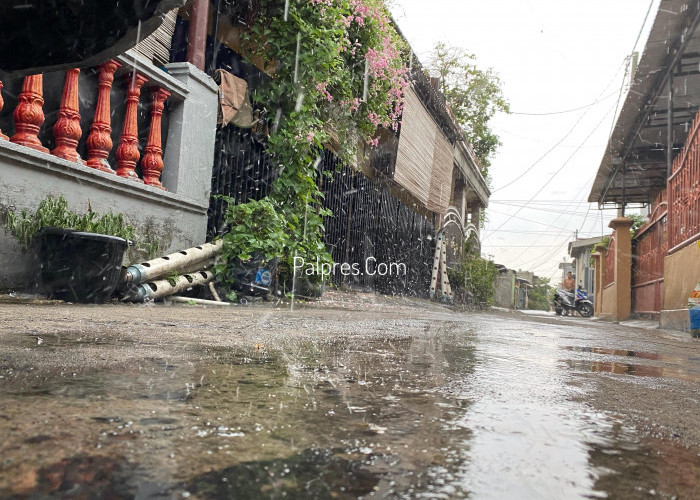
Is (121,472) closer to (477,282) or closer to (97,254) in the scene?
(97,254)

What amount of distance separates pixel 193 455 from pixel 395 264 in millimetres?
10109

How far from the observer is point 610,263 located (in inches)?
567

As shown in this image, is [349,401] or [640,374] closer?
[349,401]

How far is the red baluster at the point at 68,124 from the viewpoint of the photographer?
150 inches

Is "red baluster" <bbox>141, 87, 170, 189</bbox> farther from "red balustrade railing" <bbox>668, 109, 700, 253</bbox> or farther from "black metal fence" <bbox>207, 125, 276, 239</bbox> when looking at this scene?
"red balustrade railing" <bbox>668, 109, 700, 253</bbox>

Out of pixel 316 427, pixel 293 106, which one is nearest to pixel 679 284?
pixel 293 106

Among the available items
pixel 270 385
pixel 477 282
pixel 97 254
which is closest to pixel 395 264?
pixel 477 282

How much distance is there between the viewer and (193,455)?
59 centimetres

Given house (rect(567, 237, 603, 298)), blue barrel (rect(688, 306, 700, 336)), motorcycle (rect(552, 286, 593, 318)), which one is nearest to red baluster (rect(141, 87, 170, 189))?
blue barrel (rect(688, 306, 700, 336))

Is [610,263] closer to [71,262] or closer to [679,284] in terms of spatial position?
[679,284]

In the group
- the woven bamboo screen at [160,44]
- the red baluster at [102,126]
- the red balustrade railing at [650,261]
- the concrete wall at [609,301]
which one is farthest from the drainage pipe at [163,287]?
the concrete wall at [609,301]

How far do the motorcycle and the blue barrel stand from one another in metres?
14.4

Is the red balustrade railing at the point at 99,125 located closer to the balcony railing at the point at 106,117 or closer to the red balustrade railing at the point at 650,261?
the balcony railing at the point at 106,117

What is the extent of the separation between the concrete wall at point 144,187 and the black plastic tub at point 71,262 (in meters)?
0.17
